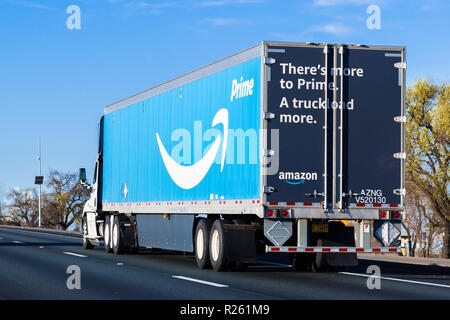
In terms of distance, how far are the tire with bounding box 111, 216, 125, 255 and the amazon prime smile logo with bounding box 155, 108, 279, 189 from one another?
4.23 metres

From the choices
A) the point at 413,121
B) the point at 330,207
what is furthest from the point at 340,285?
the point at 413,121

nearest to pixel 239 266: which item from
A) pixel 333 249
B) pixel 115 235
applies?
pixel 333 249

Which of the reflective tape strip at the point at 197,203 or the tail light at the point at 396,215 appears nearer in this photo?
the reflective tape strip at the point at 197,203

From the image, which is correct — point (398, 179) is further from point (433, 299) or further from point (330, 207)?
point (433, 299)

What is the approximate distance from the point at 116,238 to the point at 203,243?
303 inches

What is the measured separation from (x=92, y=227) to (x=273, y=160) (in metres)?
13.5

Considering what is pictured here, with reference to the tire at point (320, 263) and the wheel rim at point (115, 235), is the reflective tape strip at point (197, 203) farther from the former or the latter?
the tire at point (320, 263)

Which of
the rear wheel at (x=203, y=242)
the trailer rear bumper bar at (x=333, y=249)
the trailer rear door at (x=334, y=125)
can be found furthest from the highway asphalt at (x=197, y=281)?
the trailer rear door at (x=334, y=125)

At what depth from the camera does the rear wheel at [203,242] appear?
1822cm

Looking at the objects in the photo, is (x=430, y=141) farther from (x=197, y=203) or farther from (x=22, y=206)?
(x=22, y=206)

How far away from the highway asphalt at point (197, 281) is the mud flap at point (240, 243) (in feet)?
1.17

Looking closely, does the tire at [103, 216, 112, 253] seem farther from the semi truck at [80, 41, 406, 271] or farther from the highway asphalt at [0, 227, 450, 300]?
the semi truck at [80, 41, 406, 271]
